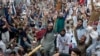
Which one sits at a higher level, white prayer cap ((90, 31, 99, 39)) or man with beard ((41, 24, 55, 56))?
white prayer cap ((90, 31, 99, 39))

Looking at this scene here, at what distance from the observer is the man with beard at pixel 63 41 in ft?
42.1

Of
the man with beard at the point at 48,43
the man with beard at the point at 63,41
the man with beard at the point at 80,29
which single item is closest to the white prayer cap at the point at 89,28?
the man with beard at the point at 80,29

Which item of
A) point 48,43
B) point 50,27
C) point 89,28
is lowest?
point 48,43

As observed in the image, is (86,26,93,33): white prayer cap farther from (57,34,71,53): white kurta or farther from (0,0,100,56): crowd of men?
(57,34,71,53): white kurta

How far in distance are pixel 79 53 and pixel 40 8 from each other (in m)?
5.75

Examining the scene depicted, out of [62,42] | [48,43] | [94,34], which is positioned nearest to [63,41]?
[62,42]

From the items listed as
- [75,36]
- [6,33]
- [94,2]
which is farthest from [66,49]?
[6,33]

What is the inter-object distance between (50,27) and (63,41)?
32.1 inches

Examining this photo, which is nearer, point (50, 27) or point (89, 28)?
point (89, 28)

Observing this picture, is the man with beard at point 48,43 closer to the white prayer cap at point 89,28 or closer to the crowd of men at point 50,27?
the crowd of men at point 50,27

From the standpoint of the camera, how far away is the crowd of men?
1227 cm

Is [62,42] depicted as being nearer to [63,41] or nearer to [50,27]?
A: [63,41]

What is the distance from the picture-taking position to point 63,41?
13.0 meters

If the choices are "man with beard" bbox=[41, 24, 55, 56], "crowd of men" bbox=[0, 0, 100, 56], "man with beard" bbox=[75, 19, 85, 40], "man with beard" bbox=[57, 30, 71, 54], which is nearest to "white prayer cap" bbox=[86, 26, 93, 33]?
"crowd of men" bbox=[0, 0, 100, 56]
